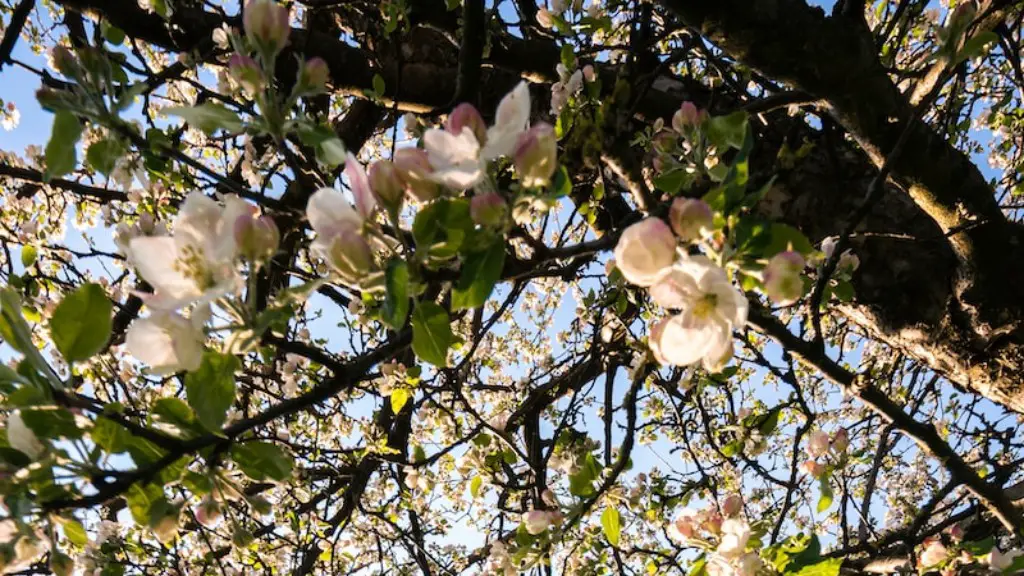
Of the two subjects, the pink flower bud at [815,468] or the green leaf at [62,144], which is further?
the pink flower bud at [815,468]

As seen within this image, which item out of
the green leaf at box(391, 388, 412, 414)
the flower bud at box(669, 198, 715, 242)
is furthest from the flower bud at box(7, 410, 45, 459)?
the green leaf at box(391, 388, 412, 414)

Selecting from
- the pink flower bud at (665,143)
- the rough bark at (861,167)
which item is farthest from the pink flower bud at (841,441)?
the pink flower bud at (665,143)

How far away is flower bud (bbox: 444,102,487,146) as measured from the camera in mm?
633

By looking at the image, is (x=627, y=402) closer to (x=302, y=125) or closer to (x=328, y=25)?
(x=302, y=125)

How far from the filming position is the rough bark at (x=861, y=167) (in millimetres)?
1300

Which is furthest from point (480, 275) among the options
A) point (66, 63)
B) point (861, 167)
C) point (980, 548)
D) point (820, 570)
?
point (861, 167)

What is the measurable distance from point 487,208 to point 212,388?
0.31 meters

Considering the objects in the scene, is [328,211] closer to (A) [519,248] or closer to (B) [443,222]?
(B) [443,222]

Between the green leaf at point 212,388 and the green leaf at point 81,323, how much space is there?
0.12m

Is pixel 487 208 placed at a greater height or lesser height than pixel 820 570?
greater

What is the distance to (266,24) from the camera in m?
0.66

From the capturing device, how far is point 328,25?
2.77 meters

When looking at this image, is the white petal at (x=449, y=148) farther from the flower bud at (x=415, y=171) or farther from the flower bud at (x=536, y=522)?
the flower bud at (x=536, y=522)

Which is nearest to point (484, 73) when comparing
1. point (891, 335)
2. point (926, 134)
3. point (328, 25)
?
point (328, 25)
